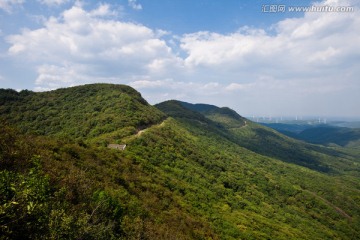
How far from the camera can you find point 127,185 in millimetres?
35812

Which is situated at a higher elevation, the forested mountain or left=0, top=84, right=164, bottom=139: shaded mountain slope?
left=0, top=84, right=164, bottom=139: shaded mountain slope

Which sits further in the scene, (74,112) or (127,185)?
(74,112)

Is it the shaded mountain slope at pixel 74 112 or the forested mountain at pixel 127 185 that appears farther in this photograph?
the shaded mountain slope at pixel 74 112

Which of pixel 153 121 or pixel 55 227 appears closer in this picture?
pixel 55 227

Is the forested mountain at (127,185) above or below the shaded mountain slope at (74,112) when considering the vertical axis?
below

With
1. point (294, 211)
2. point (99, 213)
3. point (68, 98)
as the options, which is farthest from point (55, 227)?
point (68, 98)

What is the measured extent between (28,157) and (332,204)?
397 feet

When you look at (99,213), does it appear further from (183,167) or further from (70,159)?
(183,167)

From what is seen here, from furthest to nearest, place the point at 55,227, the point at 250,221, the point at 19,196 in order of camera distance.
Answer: the point at 250,221
the point at 55,227
the point at 19,196

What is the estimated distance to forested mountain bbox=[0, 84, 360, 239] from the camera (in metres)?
13.3

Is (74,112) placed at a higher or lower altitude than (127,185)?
higher

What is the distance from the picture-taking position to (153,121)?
93.9m

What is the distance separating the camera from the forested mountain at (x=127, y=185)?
43.6 feet

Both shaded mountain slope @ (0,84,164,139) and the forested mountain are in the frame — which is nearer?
the forested mountain
